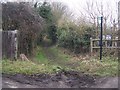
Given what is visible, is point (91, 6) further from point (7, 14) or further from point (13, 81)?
point (13, 81)

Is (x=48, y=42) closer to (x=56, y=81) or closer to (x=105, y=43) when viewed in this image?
(x=105, y=43)

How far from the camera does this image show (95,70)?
10086 millimetres

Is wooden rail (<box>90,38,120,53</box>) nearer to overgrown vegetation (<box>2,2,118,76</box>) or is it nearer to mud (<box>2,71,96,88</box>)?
overgrown vegetation (<box>2,2,118,76</box>)

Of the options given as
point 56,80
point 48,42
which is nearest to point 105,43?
point 56,80

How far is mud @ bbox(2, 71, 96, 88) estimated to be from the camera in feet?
25.1

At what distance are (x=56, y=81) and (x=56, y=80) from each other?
103 millimetres

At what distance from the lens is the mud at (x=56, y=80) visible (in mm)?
7650

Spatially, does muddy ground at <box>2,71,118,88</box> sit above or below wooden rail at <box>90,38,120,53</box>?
below

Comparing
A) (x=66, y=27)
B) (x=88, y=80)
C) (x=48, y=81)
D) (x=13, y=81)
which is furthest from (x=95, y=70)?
(x=66, y=27)

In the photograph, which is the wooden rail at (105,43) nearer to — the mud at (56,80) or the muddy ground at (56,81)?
the mud at (56,80)

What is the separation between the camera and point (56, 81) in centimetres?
805

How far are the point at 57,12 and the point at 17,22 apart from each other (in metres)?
15.7

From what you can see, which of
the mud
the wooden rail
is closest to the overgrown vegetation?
the mud

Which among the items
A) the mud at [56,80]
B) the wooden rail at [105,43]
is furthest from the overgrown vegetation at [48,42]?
the wooden rail at [105,43]
